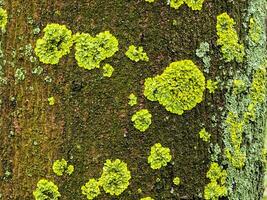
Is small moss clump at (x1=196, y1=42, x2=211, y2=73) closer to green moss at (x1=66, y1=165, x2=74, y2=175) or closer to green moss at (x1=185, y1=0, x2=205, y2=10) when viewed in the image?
green moss at (x1=185, y1=0, x2=205, y2=10)

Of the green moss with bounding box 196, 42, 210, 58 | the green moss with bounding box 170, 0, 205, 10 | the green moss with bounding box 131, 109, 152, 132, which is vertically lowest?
the green moss with bounding box 131, 109, 152, 132

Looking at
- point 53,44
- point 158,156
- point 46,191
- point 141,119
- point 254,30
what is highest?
point 254,30

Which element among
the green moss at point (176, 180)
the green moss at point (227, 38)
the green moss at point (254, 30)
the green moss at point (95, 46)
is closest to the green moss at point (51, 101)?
the green moss at point (95, 46)

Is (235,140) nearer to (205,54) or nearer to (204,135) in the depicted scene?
(204,135)

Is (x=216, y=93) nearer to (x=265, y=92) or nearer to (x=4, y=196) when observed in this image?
(x=265, y=92)

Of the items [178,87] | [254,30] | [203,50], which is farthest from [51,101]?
[254,30]

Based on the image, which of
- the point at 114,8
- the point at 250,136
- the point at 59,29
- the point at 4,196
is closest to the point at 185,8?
the point at 114,8

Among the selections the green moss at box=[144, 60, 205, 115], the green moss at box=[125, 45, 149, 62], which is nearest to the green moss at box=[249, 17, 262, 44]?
the green moss at box=[144, 60, 205, 115]

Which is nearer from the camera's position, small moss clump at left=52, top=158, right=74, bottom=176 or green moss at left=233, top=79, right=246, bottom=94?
small moss clump at left=52, top=158, right=74, bottom=176
